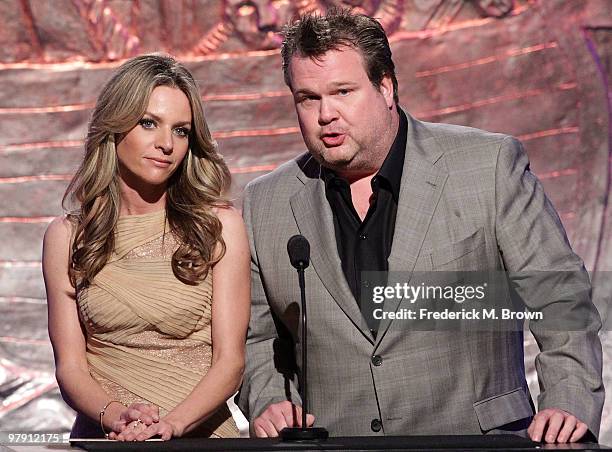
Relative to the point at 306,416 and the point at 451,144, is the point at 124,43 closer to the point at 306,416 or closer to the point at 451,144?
the point at 451,144

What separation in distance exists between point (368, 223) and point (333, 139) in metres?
0.24

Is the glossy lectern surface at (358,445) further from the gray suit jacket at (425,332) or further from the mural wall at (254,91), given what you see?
the mural wall at (254,91)

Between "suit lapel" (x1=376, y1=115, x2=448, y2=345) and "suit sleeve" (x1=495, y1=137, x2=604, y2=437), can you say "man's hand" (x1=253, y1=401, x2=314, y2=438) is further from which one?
"suit sleeve" (x1=495, y1=137, x2=604, y2=437)

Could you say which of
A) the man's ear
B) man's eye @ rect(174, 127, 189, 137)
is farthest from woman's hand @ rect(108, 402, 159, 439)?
the man's ear

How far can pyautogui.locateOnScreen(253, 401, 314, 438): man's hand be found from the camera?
2490mm

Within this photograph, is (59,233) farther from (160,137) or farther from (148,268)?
(160,137)

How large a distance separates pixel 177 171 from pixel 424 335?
2.58 ft

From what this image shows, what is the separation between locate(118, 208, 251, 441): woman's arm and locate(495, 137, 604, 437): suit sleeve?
65 cm

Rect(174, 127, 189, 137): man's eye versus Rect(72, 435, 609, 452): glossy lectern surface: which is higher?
Rect(174, 127, 189, 137): man's eye

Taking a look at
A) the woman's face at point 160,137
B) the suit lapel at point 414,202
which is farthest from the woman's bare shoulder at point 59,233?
the suit lapel at point 414,202

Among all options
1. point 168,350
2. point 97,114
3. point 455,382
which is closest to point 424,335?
point 455,382

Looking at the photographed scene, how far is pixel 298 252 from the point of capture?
7.75 ft

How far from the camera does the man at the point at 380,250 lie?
2.67 meters

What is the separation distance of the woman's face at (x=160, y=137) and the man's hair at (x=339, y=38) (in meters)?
0.30
